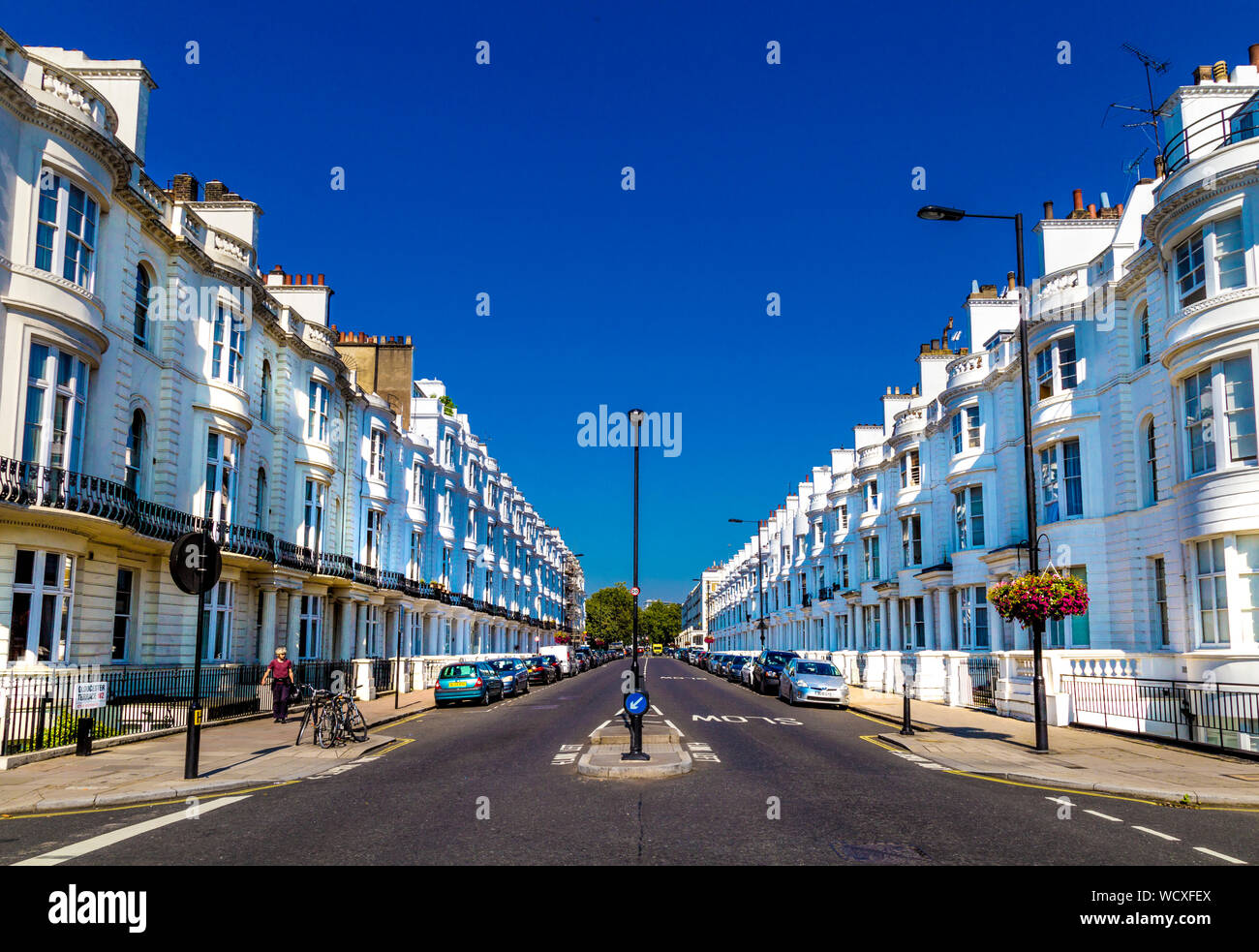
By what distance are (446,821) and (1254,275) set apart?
18.6 m

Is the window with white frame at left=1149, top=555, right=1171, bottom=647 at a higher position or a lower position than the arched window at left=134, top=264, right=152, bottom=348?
lower

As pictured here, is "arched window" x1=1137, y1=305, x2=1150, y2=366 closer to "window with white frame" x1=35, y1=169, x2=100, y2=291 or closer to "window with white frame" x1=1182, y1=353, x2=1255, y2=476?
"window with white frame" x1=1182, y1=353, x2=1255, y2=476

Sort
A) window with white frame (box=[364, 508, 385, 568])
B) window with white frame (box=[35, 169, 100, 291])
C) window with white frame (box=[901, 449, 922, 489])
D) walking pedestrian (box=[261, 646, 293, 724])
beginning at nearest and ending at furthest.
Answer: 1. window with white frame (box=[35, 169, 100, 291])
2. walking pedestrian (box=[261, 646, 293, 724])
3. window with white frame (box=[364, 508, 385, 568])
4. window with white frame (box=[901, 449, 922, 489])

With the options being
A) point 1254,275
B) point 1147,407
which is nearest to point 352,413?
point 1147,407

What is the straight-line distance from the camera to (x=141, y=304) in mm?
23828

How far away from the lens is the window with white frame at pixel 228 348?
26.6 metres

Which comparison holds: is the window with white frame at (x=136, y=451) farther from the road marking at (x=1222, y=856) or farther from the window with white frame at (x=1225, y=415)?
the window with white frame at (x=1225, y=415)

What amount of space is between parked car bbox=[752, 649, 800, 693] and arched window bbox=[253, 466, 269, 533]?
62.7 ft

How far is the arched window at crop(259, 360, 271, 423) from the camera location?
101 ft

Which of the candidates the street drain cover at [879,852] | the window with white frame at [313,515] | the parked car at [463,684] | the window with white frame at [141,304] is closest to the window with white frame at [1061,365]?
the parked car at [463,684]

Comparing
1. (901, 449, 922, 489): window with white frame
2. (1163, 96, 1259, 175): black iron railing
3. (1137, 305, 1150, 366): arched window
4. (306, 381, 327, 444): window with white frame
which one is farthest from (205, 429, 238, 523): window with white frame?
(901, 449, 922, 489): window with white frame

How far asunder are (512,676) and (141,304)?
68.0ft

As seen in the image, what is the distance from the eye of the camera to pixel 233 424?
88.4 feet

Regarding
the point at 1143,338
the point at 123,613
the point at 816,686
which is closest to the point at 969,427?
the point at 1143,338
